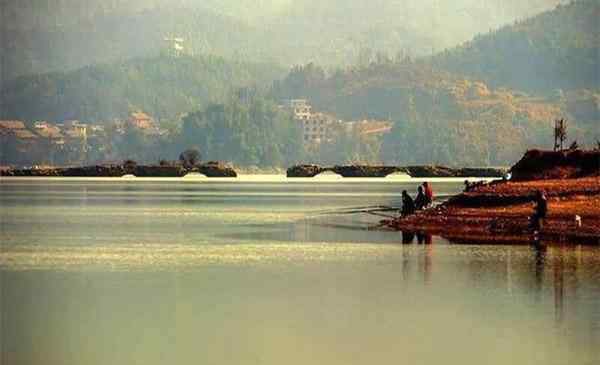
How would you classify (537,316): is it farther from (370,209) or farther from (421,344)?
(370,209)

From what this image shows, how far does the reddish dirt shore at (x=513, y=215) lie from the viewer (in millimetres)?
34938

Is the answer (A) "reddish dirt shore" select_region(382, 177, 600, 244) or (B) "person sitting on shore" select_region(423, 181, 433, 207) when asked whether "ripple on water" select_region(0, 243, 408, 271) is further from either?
(B) "person sitting on shore" select_region(423, 181, 433, 207)

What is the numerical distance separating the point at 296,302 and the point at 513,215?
19869 mm

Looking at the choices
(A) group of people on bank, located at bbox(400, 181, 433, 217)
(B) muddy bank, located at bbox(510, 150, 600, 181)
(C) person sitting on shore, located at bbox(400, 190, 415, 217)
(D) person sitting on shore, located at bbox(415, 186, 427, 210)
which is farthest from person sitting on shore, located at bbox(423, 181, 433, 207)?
(B) muddy bank, located at bbox(510, 150, 600, 181)

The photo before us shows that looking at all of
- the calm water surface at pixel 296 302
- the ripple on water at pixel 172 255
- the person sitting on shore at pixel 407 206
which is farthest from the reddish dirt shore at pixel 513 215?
the ripple on water at pixel 172 255

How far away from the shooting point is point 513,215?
129ft

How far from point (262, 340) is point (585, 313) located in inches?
200

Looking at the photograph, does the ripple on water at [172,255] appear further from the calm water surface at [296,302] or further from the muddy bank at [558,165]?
the muddy bank at [558,165]

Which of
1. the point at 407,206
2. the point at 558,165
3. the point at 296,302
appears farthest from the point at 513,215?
the point at 296,302

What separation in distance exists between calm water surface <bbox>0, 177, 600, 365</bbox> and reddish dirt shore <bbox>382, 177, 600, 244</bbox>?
2728 millimetres

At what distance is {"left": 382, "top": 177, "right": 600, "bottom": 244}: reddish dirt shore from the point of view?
115 feet

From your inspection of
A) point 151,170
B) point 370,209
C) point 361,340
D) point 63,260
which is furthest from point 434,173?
point 361,340

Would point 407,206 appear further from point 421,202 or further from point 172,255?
point 172,255

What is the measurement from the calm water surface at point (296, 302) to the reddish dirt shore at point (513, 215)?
2.73m
